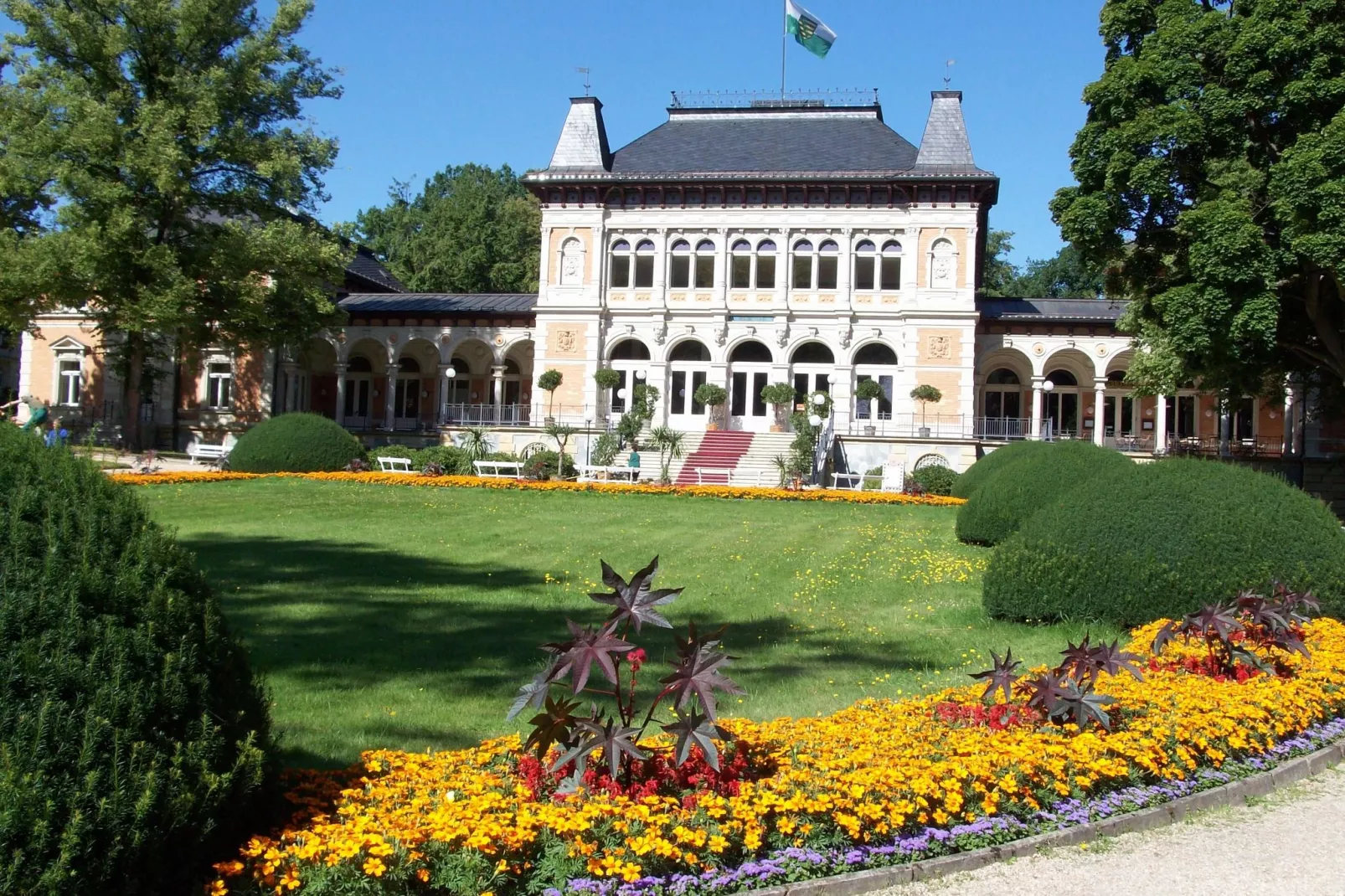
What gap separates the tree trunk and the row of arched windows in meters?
15.9

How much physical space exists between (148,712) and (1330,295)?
946 inches

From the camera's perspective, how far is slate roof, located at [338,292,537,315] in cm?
4152

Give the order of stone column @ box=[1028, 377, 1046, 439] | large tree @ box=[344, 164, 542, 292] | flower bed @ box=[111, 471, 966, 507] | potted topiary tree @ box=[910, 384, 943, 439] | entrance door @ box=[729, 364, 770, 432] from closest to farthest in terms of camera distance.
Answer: flower bed @ box=[111, 471, 966, 507]
potted topiary tree @ box=[910, 384, 943, 439]
stone column @ box=[1028, 377, 1046, 439]
entrance door @ box=[729, 364, 770, 432]
large tree @ box=[344, 164, 542, 292]

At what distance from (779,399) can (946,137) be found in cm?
1105

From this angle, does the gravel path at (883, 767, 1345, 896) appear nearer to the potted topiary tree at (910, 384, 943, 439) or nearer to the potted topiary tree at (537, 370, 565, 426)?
the potted topiary tree at (910, 384, 943, 439)

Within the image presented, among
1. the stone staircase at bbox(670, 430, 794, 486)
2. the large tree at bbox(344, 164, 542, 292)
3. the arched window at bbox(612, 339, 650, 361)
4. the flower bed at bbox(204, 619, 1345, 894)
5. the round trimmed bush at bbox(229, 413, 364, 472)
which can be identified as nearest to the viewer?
the flower bed at bbox(204, 619, 1345, 894)

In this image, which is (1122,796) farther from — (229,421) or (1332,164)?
(229,421)

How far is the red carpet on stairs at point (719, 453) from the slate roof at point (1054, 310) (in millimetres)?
10033

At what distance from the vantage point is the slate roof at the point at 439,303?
41.5 meters

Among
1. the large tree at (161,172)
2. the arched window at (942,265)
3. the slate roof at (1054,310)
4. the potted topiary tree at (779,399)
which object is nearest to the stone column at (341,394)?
the large tree at (161,172)

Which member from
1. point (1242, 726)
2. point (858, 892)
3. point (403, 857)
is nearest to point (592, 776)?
point (403, 857)

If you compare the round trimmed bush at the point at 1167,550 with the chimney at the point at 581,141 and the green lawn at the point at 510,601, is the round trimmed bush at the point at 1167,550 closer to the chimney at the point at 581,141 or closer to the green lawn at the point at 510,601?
the green lawn at the point at 510,601

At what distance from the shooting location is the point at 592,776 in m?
5.06

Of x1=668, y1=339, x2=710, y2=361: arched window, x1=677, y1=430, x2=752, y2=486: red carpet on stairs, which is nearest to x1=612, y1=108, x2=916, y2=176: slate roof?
x1=668, y1=339, x2=710, y2=361: arched window
